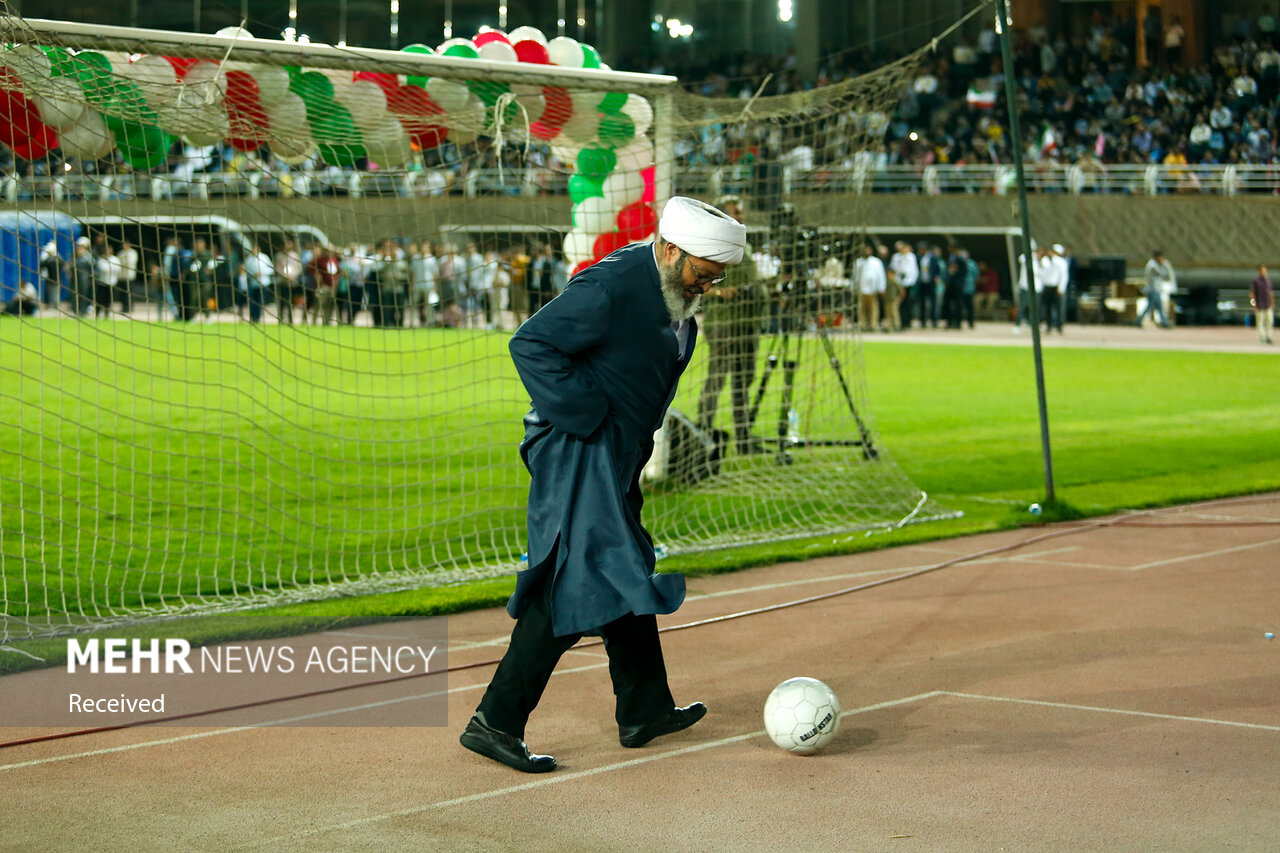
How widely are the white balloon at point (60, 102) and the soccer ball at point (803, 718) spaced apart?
4735mm

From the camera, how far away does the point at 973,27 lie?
140 feet

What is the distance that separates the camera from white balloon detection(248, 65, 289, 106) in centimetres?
770

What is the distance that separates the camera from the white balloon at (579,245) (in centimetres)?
964

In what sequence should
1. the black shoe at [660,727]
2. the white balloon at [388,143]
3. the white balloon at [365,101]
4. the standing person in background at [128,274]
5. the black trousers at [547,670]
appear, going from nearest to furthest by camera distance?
→ the black trousers at [547,670] < the black shoe at [660,727] < the white balloon at [365,101] < the white balloon at [388,143] < the standing person in background at [128,274]

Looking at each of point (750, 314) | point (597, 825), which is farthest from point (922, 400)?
point (597, 825)

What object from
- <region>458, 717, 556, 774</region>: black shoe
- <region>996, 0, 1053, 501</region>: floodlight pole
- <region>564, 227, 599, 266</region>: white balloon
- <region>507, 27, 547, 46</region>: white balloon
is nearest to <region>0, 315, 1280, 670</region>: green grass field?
<region>996, 0, 1053, 501</region>: floodlight pole

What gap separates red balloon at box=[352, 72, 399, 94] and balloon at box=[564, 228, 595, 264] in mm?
1785

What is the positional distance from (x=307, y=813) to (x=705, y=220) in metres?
2.36

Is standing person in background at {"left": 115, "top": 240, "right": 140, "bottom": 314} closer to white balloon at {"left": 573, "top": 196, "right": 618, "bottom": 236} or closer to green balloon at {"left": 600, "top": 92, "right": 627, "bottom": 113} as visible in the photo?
white balloon at {"left": 573, "top": 196, "right": 618, "bottom": 236}

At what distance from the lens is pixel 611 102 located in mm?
9258

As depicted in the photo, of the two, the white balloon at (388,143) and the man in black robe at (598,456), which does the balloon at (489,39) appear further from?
the man in black robe at (598,456)

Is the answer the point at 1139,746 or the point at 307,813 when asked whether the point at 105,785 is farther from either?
the point at 1139,746

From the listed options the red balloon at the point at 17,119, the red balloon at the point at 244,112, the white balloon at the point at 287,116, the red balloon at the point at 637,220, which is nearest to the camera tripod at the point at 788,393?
the red balloon at the point at 637,220

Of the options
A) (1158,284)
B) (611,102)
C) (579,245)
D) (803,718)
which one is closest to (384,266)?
(579,245)
